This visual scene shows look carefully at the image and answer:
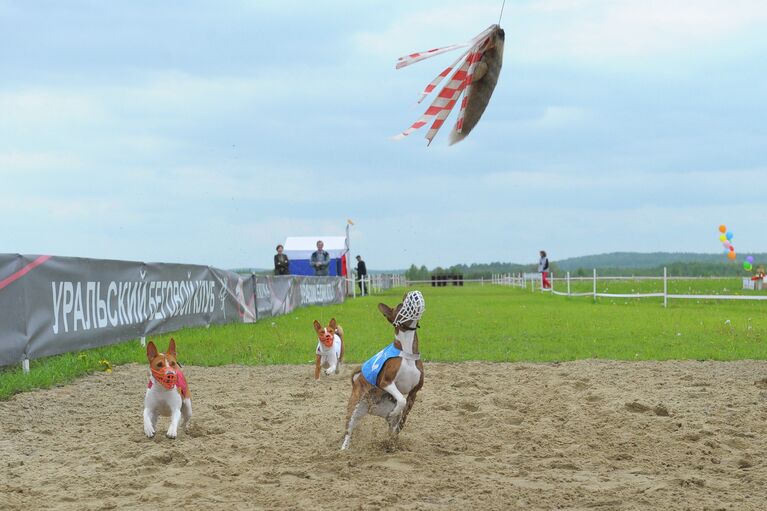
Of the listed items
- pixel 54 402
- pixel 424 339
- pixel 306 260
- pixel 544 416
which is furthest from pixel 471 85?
pixel 306 260

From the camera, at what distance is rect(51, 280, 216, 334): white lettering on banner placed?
12117mm

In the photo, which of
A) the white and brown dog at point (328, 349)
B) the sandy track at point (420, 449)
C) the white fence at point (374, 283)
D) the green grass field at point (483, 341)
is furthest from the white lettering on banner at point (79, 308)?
the white fence at point (374, 283)

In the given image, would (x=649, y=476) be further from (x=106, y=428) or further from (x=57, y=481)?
(x=106, y=428)

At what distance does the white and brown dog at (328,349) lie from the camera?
10.7 meters

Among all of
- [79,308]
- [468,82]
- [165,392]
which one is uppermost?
[468,82]

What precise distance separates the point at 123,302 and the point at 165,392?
7685 mm

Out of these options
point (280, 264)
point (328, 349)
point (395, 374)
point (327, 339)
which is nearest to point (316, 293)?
point (280, 264)

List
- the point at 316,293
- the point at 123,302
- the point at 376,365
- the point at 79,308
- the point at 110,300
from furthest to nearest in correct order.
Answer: the point at 316,293
the point at 123,302
the point at 110,300
the point at 79,308
the point at 376,365

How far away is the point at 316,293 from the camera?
33062mm

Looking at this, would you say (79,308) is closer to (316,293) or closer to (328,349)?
(328,349)

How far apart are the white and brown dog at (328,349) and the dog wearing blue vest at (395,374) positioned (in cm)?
411

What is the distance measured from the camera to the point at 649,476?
592 cm

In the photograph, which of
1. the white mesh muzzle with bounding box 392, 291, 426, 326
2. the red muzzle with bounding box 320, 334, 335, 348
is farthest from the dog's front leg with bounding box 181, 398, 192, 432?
the red muzzle with bounding box 320, 334, 335, 348

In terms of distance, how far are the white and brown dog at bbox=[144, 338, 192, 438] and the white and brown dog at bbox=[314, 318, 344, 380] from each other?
11.0 ft
